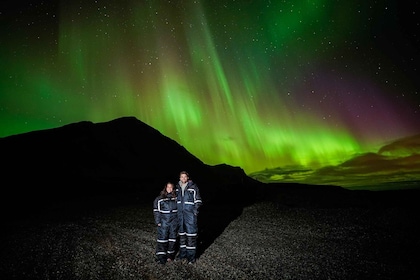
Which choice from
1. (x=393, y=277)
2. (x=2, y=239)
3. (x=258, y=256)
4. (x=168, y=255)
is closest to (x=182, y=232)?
(x=168, y=255)

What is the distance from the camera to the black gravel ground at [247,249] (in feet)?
28.6

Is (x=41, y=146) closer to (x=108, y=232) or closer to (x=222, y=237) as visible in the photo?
(x=108, y=232)

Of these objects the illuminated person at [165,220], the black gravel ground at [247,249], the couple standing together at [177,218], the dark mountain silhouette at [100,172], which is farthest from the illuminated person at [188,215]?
the dark mountain silhouette at [100,172]

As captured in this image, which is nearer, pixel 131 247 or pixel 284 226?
pixel 131 247

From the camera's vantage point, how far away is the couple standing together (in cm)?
939

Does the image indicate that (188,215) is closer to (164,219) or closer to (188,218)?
(188,218)

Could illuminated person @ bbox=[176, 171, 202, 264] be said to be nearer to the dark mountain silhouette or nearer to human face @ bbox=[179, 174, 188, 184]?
human face @ bbox=[179, 174, 188, 184]

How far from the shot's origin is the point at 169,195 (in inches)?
374

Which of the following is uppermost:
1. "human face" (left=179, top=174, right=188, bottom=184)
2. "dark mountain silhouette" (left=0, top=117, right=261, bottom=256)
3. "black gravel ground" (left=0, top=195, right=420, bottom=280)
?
→ "dark mountain silhouette" (left=0, top=117, right=261, bottom=256)

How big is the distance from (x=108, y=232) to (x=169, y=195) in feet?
25.3

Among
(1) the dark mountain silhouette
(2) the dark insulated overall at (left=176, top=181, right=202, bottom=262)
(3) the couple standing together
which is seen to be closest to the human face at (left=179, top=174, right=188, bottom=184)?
(3) the couple standing together

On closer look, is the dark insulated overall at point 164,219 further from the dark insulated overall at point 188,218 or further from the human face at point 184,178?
the human face at point 184,178

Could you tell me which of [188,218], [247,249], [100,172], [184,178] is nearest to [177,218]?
[188,218]

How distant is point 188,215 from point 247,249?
338 cm
